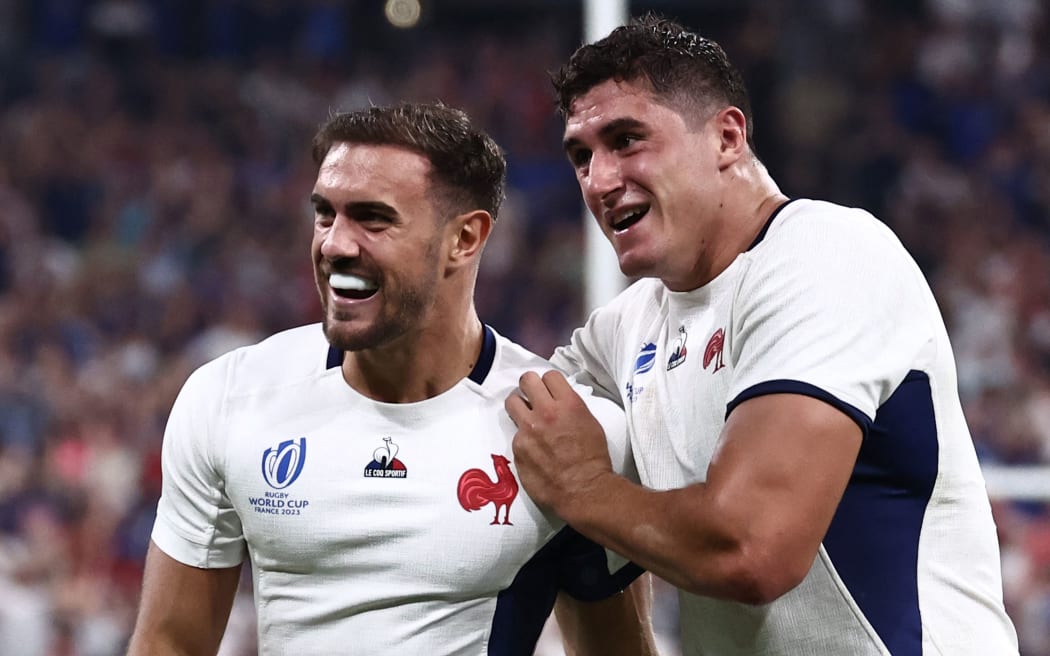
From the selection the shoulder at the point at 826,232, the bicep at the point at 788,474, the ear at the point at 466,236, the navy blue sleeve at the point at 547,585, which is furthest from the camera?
the ear at the point at 466,236

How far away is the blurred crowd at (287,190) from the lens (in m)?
6.59

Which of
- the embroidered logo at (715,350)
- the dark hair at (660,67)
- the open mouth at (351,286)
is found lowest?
the embroidered logo at (715,350)

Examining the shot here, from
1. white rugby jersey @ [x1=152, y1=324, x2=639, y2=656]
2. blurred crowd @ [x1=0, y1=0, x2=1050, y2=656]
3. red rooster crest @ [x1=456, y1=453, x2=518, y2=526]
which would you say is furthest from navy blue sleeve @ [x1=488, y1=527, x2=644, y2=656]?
blurred crowd @ [x1=0, y1=0, x2=1050, y2=656]

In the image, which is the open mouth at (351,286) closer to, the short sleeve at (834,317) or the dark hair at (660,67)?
the dark hair at (660,67)

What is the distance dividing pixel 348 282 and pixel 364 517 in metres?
0.40

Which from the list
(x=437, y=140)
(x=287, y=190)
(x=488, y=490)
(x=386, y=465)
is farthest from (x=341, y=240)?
(x=287, y=190)

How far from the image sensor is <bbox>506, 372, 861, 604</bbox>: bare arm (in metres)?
2.04

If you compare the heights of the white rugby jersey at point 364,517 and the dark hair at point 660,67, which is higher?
the dark hair at point 660,67

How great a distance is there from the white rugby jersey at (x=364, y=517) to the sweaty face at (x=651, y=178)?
34 centimetres

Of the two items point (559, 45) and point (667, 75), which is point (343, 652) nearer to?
point (667, 75)

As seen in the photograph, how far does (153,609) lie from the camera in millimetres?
2457

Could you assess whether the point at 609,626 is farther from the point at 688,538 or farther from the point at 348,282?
the point at 348,282

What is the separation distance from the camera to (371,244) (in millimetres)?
2422

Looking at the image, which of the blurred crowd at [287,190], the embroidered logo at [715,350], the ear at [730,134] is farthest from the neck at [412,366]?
the blurred crowd at [287,190]
